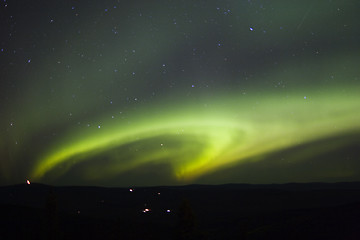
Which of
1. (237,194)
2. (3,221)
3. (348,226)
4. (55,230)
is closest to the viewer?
(55,230)

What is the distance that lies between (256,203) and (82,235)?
3906 inches

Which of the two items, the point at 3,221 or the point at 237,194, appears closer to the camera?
the point at 3,221

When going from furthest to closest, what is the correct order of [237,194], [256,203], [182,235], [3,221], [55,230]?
[237,194]
[256,203]
[3,221]
[55,230]
[182,235]

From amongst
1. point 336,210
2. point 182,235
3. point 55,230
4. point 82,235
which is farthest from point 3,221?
point 336,210

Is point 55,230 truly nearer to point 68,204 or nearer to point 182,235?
point 182,235

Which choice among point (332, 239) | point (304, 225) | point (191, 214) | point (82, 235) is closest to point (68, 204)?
point (82, 235)

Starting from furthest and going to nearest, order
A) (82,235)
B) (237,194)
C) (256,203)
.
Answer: (237,194) → (256,203) → (82,235)

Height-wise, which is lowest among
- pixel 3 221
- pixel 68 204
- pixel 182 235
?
pixel 182 235

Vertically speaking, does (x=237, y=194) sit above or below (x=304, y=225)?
above

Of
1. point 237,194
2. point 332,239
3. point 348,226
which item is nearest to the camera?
point 332,239

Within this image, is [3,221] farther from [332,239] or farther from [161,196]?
[161,196]

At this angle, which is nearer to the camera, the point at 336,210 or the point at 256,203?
the point at 336,210

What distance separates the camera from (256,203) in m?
156

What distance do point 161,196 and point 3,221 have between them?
119662mm
